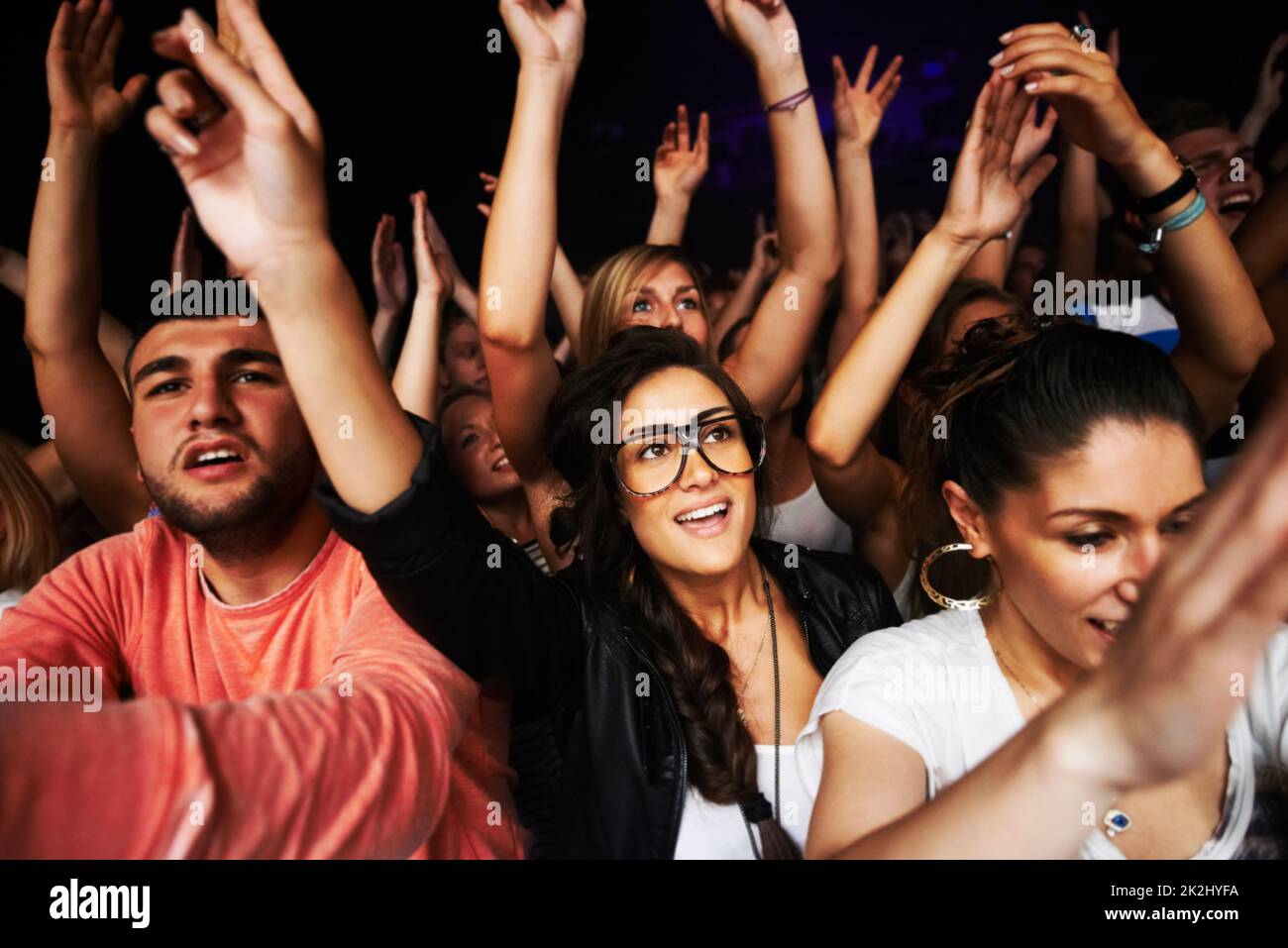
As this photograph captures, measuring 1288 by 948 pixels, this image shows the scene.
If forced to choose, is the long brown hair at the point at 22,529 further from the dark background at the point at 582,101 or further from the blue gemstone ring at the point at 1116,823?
the blue gemstone ring at the point at 1116,823

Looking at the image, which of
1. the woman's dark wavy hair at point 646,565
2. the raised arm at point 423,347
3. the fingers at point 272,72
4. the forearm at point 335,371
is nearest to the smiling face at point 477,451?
the raised arm at point 423,347

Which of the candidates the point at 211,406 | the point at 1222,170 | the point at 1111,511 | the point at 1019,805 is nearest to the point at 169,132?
the point at 211,406

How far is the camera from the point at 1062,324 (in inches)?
51.8

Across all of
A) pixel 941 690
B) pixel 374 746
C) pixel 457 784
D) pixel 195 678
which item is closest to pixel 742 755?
pixel 941 690

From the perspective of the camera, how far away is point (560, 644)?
→ 4.48 ft

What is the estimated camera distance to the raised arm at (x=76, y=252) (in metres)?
1.59

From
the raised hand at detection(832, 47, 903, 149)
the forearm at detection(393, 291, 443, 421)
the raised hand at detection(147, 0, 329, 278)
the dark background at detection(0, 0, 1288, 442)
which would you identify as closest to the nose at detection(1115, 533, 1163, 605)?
the raised hand at detection(147, 0, 329, 278)

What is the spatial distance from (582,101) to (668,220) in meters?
1.40

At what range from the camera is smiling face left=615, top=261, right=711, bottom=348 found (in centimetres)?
221

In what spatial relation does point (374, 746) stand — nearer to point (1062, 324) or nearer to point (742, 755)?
point (742, 755)

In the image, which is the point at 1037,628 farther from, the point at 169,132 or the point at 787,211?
the point at 169,132

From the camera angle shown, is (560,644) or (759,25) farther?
(759,25)

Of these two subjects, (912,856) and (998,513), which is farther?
(998,513)
